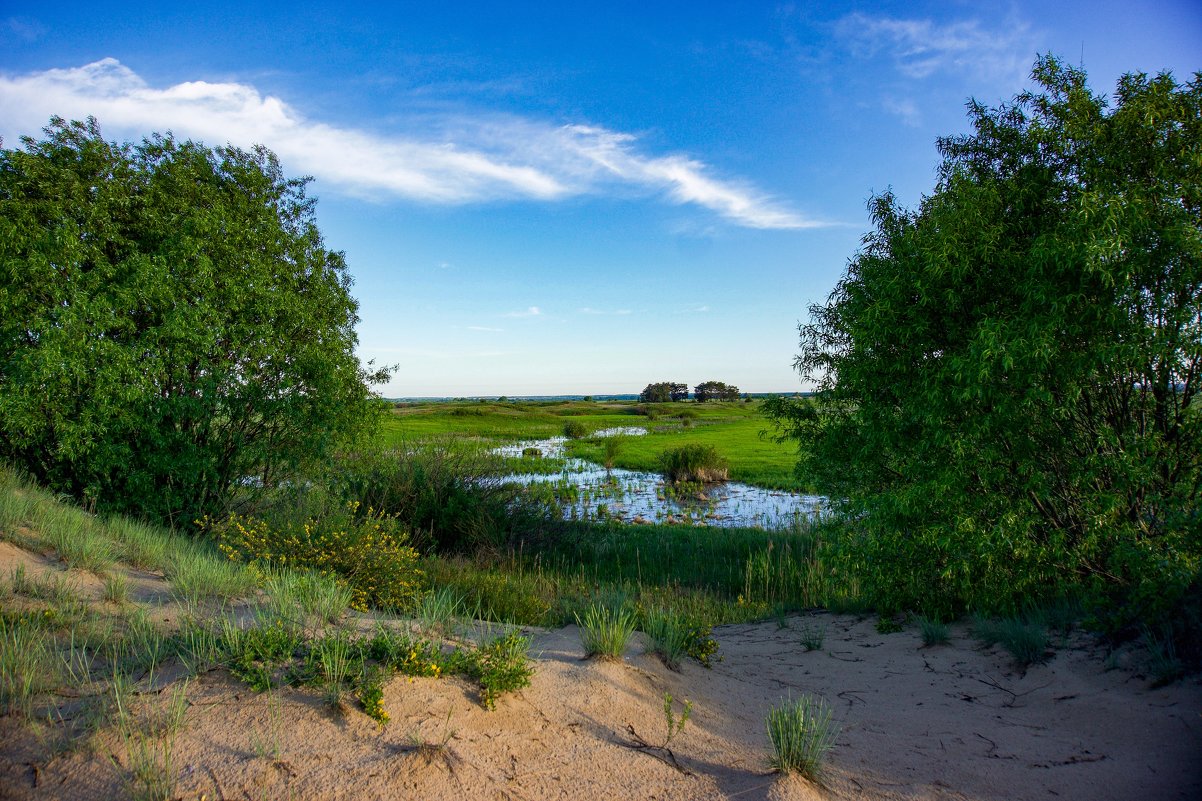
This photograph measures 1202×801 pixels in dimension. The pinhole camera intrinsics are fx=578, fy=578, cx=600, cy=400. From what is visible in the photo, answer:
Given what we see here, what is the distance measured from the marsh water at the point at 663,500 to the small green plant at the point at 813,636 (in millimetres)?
7971

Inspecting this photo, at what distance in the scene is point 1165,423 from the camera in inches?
269

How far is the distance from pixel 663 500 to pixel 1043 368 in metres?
18.3

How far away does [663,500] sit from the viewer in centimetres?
2416

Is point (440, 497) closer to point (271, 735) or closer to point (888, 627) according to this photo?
point (888, 627)

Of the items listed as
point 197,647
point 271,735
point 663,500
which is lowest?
point 663,500

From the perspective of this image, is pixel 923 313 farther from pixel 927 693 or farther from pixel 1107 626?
pixel 927 693

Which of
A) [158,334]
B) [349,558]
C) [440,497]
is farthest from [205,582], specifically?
[440,497]

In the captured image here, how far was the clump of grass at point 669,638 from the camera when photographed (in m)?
5.96

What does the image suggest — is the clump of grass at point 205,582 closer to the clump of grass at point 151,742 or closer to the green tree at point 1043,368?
the clump of grass at point 151,742

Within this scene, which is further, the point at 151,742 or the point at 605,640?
the point at 605,640

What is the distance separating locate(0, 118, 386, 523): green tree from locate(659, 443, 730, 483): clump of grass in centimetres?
1854

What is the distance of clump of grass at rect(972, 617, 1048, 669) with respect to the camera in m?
6.46

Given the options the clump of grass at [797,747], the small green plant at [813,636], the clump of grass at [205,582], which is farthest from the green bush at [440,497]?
the clump of grass at [797,747]

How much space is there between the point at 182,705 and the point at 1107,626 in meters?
8.66
